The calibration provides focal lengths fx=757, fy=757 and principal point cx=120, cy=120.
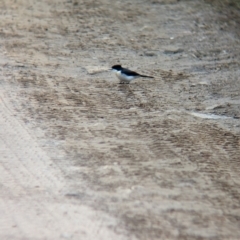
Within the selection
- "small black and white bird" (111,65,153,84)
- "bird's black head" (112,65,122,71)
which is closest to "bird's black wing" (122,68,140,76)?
"small black and white bird" (111,65,153,84)

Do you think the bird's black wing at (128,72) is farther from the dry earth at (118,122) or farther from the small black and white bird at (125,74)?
the dry earth at (118,122)

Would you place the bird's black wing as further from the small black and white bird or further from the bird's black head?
the bird's black head

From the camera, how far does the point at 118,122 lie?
7.87 metres

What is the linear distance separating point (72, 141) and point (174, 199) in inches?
60.1

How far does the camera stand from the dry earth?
5.93 meters

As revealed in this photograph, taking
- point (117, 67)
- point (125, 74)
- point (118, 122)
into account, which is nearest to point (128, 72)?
point (125, 74)

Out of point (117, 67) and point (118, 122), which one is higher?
point (118, 122)

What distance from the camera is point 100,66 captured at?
9727 mm

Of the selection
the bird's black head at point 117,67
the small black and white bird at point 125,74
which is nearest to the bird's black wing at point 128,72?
the small black and white bird at point 125,74

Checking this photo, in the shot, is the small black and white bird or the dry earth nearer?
the dry earth

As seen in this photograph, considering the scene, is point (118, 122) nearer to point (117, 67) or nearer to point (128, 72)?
point (128, 72)

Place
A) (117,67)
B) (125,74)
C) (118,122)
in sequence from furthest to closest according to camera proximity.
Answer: (117,67), (125,74), (118,122)

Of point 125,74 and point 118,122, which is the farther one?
point 125,74

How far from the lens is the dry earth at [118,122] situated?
593 cm
